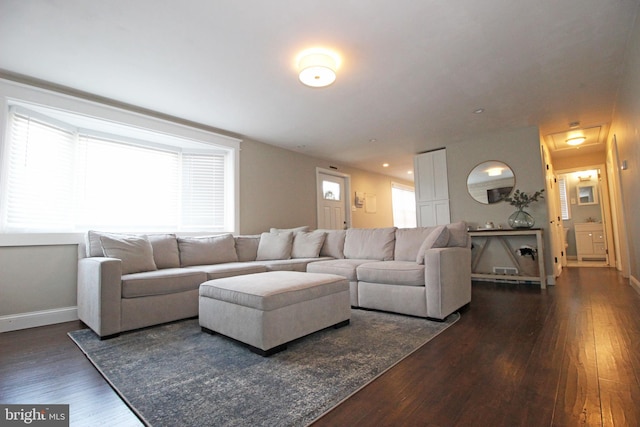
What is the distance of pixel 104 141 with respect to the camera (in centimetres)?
369

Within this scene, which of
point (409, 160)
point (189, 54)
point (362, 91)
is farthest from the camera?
point (409, 160)

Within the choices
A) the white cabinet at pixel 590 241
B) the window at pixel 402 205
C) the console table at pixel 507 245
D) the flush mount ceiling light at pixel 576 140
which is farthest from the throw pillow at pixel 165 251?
the white cabinet at pixel 590 241

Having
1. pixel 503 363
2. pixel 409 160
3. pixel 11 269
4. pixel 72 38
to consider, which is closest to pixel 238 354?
pixel 503 363

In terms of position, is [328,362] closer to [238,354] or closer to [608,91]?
[238,354]

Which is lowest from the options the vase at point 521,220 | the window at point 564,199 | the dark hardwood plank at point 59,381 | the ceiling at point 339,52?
the dark hardwood plank at point 59,381

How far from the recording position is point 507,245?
4.77m

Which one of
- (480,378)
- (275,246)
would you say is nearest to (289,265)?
(275,246)

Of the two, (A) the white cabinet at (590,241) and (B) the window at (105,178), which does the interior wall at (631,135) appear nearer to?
(A) the white cabinet at (590,241)

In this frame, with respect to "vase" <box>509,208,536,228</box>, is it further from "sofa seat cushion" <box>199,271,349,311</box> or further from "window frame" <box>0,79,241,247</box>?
"window frame" <box>0,79,241,247</box>

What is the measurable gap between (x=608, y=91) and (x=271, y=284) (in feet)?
14.1

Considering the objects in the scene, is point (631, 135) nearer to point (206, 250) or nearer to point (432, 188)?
point (432, 188)

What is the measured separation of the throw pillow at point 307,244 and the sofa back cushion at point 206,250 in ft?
2.67

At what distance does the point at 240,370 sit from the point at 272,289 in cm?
50

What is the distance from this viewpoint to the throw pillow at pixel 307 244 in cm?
414
